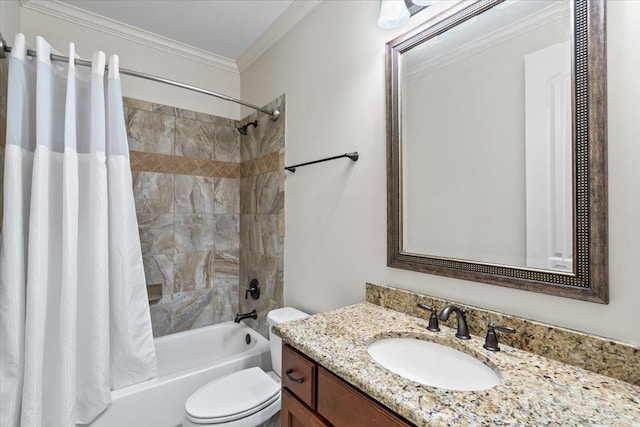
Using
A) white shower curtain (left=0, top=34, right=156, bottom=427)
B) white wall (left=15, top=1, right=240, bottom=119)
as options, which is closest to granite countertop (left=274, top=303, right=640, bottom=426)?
white shower curtain (left=0, top=34, right=156, bottom=427)

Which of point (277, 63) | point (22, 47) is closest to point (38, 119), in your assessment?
point (22, 47)

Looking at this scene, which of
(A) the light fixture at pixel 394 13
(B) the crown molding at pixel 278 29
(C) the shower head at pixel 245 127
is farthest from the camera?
(C) the shower head at pixel 245 127

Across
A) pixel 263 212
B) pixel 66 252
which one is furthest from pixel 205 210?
pixel 66 252

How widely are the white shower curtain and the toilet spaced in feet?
1.46

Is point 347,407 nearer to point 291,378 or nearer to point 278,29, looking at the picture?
point 291,378

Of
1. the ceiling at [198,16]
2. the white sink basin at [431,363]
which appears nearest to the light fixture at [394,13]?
the ceiling at [198,16]

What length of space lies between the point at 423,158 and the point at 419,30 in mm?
514

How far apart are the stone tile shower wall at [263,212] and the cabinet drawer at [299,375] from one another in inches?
40.1

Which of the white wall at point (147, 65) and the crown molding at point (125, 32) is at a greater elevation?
the crown molding at point (125, 32)

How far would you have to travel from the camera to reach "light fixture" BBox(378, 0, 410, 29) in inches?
44.8

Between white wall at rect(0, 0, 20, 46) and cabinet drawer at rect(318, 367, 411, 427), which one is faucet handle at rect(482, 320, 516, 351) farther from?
white wall at rect(0, 0, 20, 46)

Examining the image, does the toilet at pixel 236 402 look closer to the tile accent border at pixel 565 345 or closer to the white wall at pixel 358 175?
the white wall at pixel 358 175

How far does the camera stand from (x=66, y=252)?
1336mm

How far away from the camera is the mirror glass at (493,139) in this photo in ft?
2.75
